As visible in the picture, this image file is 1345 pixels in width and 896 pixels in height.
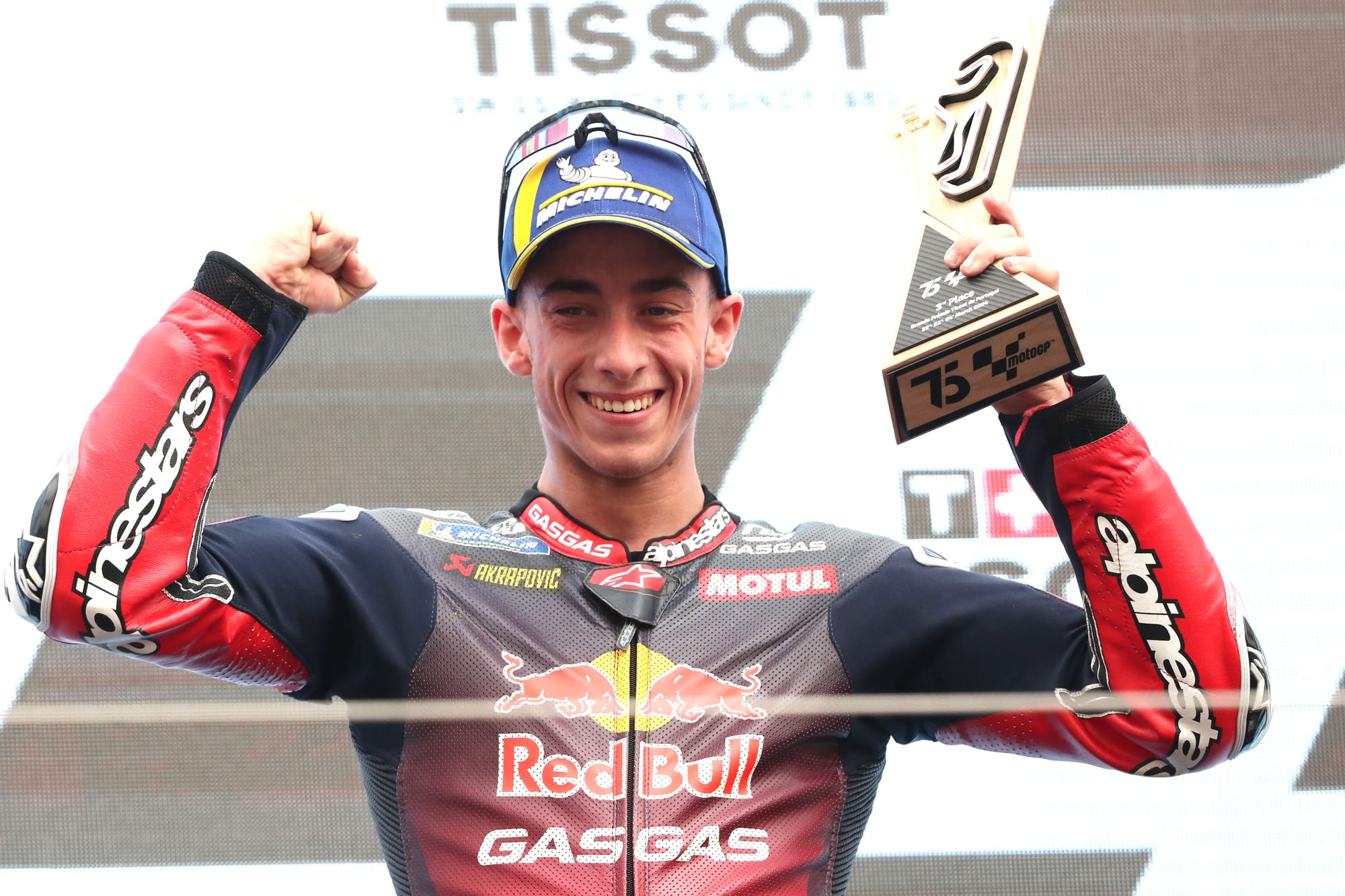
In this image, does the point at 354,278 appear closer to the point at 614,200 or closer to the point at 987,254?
the point at 614,200

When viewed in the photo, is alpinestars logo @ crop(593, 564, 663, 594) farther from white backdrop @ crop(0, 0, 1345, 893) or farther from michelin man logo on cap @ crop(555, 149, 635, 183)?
white backdrop @ crop(0, 0, 1345, 893)

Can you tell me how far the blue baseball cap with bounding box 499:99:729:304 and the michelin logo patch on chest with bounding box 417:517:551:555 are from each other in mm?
195

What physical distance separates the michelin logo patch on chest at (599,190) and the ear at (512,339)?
0.10m

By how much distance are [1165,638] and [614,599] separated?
1.30ft

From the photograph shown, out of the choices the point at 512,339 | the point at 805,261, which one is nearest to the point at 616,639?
the point at 512,339

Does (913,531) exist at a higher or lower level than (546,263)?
lower

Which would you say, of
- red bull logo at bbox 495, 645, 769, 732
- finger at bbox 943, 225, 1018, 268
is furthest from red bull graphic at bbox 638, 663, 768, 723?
finger at bbox 943, 225, 1018, 268

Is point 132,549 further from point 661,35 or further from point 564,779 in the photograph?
point 661,35

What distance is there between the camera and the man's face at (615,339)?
1014mm

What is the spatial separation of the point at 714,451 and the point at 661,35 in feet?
1.70

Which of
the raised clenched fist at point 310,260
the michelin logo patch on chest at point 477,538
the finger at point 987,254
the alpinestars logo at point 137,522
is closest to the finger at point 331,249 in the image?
the raised clenched fist at point 310,260

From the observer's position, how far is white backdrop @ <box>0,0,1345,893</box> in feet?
4.90

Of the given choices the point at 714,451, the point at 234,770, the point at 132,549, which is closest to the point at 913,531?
the point at 714,451

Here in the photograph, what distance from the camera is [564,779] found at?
958 mm
